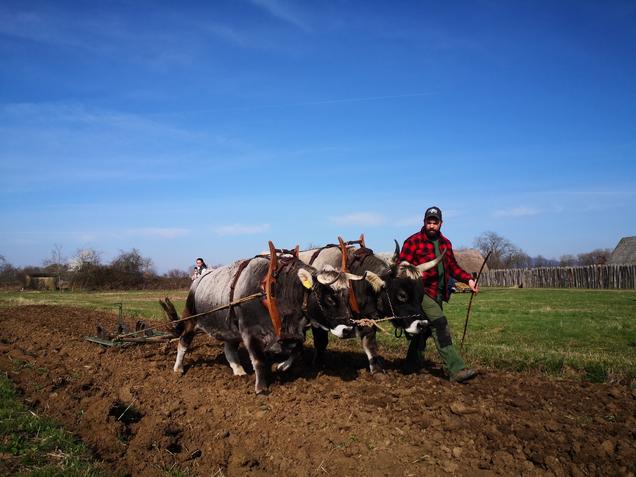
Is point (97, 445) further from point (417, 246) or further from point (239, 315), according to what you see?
point (417, 246)

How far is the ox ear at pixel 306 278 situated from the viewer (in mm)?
7711

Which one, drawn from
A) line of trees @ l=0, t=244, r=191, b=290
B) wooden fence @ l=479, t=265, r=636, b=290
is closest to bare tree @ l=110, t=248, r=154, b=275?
line of trees @ l=0, t=244, r=191, b=290

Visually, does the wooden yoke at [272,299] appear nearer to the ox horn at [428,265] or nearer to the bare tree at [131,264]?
the ox horn at [428,265]

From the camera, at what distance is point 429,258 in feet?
26.9

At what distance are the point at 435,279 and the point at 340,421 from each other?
293 centimetres

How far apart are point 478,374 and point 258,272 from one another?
3731 mm

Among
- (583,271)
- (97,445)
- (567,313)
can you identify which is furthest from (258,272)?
(583,271)

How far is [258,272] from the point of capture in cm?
859

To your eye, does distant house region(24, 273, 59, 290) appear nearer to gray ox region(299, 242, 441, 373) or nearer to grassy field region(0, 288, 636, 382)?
grassy field region(0, 288, 636, 382)

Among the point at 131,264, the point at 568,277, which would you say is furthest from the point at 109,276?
the point at 568,277

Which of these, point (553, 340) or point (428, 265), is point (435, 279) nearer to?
point (428, 265)

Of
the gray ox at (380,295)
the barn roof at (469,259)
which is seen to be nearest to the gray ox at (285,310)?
the gray ox at (380,295)

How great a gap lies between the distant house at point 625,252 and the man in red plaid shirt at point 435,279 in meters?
50.8

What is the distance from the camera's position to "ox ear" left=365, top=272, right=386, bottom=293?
27.0 ft
